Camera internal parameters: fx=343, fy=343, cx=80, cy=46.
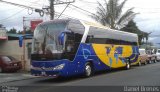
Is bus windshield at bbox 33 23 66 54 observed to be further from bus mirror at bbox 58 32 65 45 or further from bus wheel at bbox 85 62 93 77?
bus wheel at bbox 85 62 93 77

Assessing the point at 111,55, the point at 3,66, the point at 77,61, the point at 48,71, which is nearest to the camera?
the point at 48,71

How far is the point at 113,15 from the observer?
A: 42.9m

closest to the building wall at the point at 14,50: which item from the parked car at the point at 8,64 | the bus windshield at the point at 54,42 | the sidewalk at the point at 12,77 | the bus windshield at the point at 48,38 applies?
the parked car at the point at 8,64

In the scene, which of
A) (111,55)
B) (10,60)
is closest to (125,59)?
(111,55)

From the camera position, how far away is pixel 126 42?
2891 centimetres

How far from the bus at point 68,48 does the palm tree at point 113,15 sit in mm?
19022

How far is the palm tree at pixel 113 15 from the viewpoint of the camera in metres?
42.8

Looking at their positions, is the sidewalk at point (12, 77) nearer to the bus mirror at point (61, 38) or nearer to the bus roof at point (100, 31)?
the bus mirror at point (61, 38)

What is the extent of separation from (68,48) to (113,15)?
81.3 feet

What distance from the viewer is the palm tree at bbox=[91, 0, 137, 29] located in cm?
4278

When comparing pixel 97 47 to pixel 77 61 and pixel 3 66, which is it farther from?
pixel 3 66

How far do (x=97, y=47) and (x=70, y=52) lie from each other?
13.3 feet

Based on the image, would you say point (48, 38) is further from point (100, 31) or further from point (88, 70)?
point (100, 31)

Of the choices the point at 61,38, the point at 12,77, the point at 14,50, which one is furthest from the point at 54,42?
the point at 14,50
